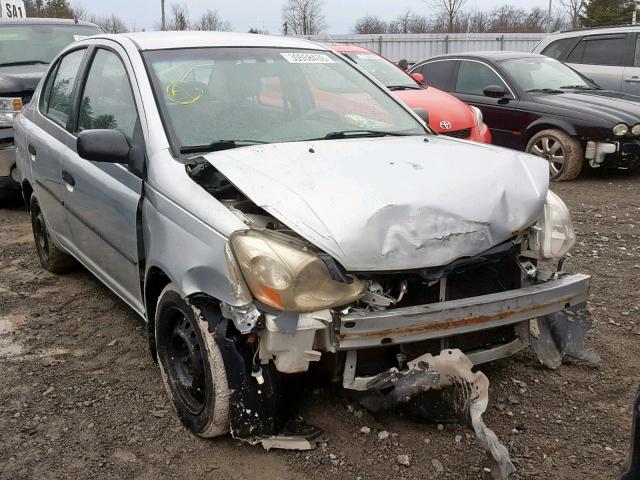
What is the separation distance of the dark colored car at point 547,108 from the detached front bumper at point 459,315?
17.3 ft

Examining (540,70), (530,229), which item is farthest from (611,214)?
(530,229)

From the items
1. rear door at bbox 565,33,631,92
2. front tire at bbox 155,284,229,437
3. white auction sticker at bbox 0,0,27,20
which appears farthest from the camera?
white auction sticker at bbox 0,0,27,20

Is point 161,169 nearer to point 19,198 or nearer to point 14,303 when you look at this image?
point 14,303

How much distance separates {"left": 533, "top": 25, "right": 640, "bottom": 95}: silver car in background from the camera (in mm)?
9719

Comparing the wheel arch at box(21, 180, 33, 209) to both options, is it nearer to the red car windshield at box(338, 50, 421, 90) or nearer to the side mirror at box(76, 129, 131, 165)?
the side mirror at box(76, 129, 131, 165)

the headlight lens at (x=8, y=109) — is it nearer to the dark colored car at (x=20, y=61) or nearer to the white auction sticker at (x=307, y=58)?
the dark colored car at (x=20, y=61)

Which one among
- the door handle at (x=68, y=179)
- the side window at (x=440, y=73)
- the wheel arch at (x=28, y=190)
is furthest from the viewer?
the side window at (x=440, y=73)

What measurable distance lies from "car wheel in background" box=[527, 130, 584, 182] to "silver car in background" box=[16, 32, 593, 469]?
4.69 metres

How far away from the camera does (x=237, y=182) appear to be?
8.59ft

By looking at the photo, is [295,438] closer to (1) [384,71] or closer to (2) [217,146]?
(2) [217,146]

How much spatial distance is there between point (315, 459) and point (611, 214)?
475 cm

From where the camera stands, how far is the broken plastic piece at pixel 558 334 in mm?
3086

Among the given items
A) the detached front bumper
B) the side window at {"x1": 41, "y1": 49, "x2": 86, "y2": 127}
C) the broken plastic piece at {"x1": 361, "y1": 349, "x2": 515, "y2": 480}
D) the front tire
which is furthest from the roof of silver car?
the broken plastic piece at {"x1": 361, "y1": 349, "x2": 515, "y2": 480}

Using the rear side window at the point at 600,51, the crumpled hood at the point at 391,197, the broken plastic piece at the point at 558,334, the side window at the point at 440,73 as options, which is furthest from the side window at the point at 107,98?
the rear side window at the point at 600,51
